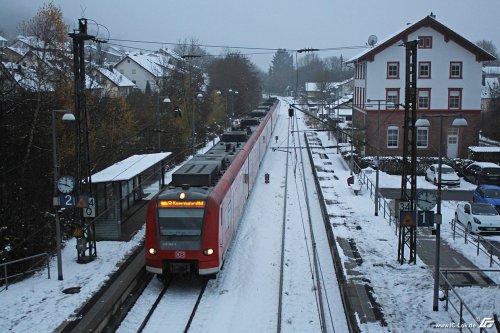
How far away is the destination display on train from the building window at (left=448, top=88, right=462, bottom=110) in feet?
112

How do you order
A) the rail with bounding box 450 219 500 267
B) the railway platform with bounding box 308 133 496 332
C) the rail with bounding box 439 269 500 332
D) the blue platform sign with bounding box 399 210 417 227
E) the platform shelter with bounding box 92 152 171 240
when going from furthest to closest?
the platform shelter with bounding box 92 152 171 240 < the rail with bounding box 450 219 500 267 < the blue platform sign with bounding box 399 210 417 227 < the railway platform with bounding box 308 133 496 332 < the rail with bounding box 439 269 500 332

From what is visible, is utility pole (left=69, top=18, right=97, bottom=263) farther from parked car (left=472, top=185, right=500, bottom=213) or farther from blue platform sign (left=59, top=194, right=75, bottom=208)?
parked car (left=472, top=185, right=500, bottom=213)

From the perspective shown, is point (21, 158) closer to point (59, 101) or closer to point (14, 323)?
point (59, 101)

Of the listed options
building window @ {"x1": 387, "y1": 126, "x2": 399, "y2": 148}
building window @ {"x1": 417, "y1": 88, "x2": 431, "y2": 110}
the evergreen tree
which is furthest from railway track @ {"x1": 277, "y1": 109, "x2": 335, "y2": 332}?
the evergreen tree

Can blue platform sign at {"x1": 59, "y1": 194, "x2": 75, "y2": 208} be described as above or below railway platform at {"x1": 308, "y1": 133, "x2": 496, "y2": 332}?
above

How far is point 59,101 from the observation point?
2767 cm

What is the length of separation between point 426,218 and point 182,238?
24.5ft

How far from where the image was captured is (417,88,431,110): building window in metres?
44.0

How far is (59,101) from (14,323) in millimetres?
17059

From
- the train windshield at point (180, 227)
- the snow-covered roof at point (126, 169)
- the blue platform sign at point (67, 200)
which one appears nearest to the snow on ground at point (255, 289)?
the train windshield at point (180, 227)

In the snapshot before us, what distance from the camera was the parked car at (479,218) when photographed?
22125 millimetres

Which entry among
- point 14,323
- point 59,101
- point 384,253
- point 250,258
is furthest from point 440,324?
point 59,101

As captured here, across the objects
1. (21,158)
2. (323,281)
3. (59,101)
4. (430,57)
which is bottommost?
(323,281)

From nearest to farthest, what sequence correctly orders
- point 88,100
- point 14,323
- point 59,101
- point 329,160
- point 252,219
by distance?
point 14,323 → point 252,219 → point 59,101 → point 88,100 → point 329,160
